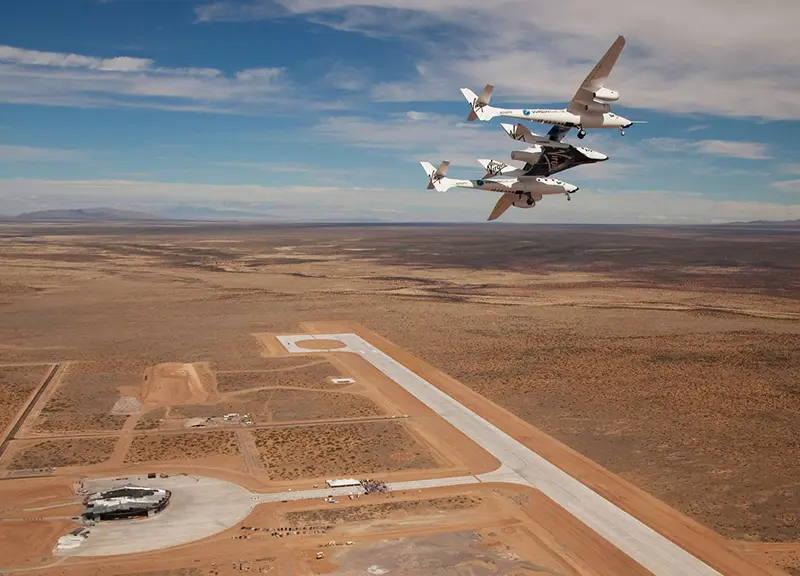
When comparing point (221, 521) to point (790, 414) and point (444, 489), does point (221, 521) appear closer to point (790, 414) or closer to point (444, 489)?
point (444, 489)

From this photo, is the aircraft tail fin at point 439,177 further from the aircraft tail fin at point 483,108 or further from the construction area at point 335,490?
the construction area at point 335,490

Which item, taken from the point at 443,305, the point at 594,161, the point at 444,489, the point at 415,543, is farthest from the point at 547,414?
the point at 443,305

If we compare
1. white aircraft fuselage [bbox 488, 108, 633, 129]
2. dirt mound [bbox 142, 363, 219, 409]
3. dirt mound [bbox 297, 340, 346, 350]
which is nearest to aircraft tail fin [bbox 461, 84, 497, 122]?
white aircraft fuselage [bbox 488, 108, 633, 129]

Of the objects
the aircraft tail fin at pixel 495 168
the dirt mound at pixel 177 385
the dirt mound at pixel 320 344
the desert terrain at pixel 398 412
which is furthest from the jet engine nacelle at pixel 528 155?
the dirt mound at pixel 320 344

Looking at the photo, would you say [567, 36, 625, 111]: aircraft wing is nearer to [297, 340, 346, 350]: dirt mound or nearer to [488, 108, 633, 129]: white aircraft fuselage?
[488, 108, 633, 129]: white aircraft fuselage

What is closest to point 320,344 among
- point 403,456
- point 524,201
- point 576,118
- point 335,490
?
point 403,456

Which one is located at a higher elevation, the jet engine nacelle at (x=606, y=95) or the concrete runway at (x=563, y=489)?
the jet engine nacelle at (x=606, y=95)
